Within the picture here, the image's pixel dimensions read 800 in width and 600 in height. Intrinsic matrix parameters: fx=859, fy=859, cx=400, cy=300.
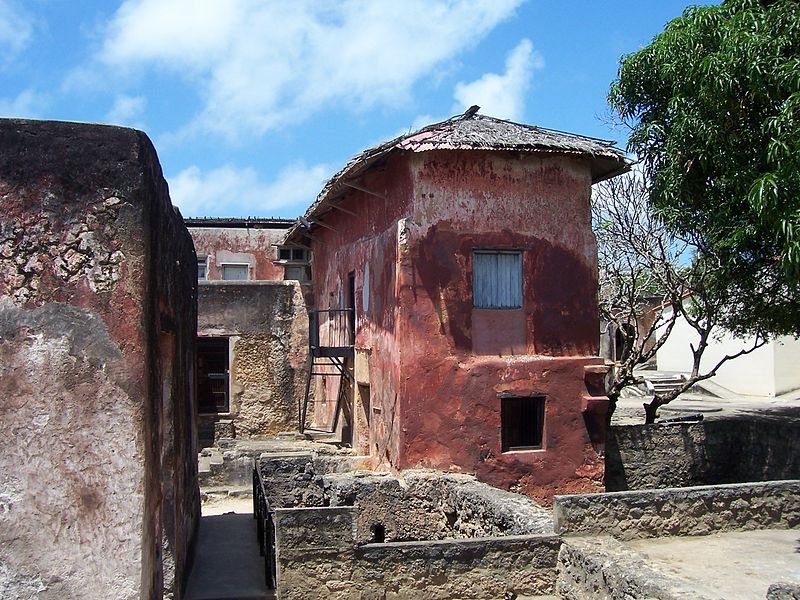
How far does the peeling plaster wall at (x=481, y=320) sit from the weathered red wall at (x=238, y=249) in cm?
1184

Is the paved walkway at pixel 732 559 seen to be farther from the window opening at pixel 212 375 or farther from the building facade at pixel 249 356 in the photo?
the window opening at pixel 212 375

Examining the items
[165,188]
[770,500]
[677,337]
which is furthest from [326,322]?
[677,337]

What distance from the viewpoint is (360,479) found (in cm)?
1065

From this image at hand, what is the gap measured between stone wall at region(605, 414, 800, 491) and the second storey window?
3.41m

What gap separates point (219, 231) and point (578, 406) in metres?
15.1

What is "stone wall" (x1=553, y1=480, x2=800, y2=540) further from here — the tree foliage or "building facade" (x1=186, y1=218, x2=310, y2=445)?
"building facade" (x1=186, y1=218, x2=310, y2=445)

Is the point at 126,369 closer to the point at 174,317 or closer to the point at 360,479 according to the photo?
the point at 174,317

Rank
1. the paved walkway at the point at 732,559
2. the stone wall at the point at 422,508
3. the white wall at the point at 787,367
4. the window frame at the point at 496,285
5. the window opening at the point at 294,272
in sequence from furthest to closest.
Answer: the white wall at the point at 787,367 → the window opening at the point at 294,272 → the window frame at the point at 496,285 → the stone wall at the point at 422,508 → the paved walkway at the point at 732,559

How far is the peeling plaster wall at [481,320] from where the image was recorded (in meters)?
12.8

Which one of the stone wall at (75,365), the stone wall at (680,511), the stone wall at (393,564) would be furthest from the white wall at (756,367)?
the stone wall at (75,365)

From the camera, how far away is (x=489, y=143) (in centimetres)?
1262

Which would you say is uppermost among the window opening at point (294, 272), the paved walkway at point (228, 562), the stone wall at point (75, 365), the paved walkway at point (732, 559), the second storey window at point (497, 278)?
the window opening at point (294, 272)

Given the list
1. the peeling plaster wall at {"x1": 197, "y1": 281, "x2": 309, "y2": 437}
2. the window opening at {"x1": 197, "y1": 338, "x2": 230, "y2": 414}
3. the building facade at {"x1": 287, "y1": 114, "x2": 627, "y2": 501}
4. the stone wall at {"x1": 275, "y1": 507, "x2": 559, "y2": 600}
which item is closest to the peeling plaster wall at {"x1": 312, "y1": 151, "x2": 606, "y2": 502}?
the building facade at {"x1": 287, "y1": 114, "x2": 627, "y2": 501}

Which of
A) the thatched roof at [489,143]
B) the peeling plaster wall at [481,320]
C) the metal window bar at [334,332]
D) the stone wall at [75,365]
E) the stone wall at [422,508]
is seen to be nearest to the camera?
the stone wall at [75,365]
